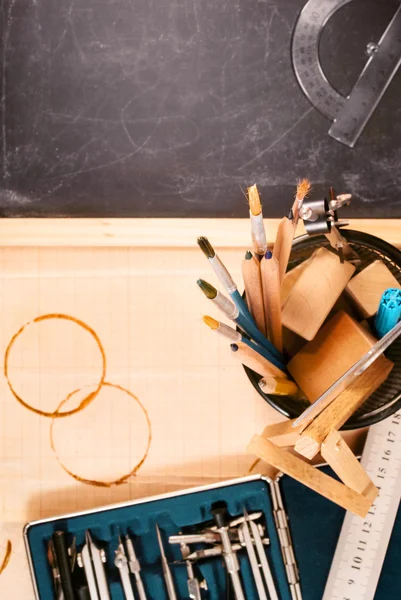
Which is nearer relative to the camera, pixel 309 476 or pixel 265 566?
pixel 309 476

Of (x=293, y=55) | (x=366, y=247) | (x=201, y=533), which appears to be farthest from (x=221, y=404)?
(x=293, y=55)

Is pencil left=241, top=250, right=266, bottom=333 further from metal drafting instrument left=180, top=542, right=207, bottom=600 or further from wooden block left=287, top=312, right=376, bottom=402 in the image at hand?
metal drafting instrument left=180, top=542, right=207, bottom=600

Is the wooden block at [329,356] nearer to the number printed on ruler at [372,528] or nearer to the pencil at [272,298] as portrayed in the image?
the pencil at [272,298]

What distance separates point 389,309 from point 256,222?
0.53 feet

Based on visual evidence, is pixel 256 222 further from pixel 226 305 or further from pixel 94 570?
pixel 94 570

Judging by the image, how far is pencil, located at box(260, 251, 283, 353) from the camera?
1.75 feet

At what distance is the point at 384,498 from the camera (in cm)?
74

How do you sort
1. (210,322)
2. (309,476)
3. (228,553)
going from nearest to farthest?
(210,322)
(309,476)
(228,553)

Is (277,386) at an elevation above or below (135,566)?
above

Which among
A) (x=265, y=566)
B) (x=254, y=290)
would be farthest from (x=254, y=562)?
(x=254, y=290)

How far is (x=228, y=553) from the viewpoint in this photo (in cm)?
72

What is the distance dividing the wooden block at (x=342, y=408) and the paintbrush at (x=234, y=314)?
7 centimetres

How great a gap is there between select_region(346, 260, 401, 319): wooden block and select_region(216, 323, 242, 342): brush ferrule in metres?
0.19

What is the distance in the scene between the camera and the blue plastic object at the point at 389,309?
23.2 inches
